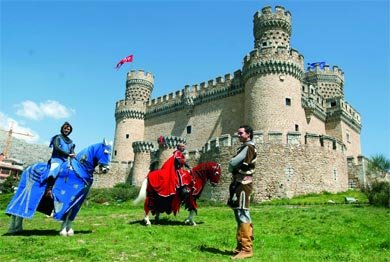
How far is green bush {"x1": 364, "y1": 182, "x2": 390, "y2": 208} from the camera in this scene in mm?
14645

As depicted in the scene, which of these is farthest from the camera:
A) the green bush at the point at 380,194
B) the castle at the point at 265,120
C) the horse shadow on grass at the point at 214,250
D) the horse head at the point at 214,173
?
the castle at the point at 265,120

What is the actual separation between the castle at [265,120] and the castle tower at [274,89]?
79mm

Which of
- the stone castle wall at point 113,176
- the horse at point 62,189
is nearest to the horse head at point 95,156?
the horse at point 62,189

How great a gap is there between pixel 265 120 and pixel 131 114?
2192 centimetres

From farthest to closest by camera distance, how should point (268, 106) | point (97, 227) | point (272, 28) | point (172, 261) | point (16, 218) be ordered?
point (272, 28) < point (268, 106) < point (97, 227) < point (16, 218) < point (172, 261)

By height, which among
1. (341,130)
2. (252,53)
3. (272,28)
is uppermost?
(272,28)

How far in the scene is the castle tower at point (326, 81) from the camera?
129 ft

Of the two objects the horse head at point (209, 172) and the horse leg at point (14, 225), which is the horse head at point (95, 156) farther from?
the horse head at point (209, 172)

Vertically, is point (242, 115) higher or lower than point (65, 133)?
higher

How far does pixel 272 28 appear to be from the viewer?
1324 inches

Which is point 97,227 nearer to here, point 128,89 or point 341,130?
point 341,130

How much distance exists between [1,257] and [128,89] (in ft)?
142

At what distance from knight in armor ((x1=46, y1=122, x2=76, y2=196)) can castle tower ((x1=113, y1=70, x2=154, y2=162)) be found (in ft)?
117

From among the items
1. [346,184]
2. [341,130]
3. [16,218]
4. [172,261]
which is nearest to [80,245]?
[172,261]
